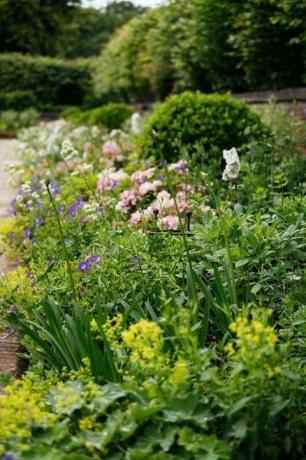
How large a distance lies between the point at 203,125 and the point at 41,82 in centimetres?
1785

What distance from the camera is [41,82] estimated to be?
22125mm

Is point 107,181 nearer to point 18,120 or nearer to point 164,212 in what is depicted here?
point 164,212

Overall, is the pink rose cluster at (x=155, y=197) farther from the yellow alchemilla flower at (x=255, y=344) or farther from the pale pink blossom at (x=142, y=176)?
the yellow alchemilla flower at (x=255, y=344)

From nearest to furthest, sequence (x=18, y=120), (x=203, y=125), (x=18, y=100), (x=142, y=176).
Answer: (x=142, y=176) → (x=203, y=125) → (x=18, y=120) → (x=18, y=100)

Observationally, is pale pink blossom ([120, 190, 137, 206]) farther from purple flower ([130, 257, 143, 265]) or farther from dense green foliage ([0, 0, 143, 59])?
dense green foliage ([0, 0, 143, 59])

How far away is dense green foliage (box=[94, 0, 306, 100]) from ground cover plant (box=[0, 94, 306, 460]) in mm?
3781

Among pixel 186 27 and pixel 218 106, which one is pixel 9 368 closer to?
pixel 218 106

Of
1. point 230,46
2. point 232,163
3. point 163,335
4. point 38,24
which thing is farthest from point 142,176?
point 38,24

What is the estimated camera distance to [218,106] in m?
5.55

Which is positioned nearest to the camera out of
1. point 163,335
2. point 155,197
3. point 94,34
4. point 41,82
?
point 163,335

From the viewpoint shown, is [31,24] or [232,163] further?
[31,24]

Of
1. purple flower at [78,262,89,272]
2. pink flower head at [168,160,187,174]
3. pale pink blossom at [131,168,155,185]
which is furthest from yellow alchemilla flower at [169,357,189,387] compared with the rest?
pale pink blossom at [131,168,155,185]

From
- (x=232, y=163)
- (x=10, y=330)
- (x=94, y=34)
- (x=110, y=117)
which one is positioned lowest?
(x=10, y=330)

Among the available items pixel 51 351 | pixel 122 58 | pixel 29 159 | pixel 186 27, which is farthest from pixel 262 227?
pixel 122 58
